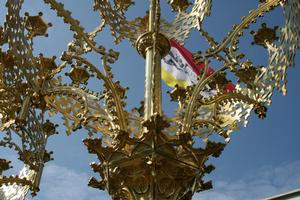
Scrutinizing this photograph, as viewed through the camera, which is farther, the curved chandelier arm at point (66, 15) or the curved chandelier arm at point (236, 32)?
the curved chandelier arm at point (236, 32)

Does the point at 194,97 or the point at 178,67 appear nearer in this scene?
the point at 194,97

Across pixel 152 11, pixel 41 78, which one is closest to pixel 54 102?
pixel 41 78

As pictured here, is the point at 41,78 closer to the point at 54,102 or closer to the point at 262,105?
the point at 54,102

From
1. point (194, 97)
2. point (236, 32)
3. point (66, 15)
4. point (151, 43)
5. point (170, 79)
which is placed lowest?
point (194, 97)

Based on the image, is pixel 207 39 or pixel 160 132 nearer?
pixel 160 132

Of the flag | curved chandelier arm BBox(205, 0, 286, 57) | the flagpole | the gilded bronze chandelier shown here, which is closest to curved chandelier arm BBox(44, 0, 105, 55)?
the gilded bronze chandelier

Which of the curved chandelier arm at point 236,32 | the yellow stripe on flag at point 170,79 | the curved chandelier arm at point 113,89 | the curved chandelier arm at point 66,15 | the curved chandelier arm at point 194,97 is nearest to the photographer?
the curved chandelier arm at point 194,97

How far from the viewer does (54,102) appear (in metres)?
7.04

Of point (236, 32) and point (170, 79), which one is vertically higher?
point (170, 79)

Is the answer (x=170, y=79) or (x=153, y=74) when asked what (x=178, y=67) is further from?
(x=153, y=74)

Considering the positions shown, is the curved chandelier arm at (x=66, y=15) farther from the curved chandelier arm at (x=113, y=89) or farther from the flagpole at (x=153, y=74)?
the flagpole at (x=153, y=74)

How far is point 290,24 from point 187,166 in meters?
3.17

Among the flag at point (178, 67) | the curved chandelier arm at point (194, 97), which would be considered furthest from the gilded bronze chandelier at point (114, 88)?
the flag at point (178, 67)

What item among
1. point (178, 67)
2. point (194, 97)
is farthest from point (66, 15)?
point (178, 67)
